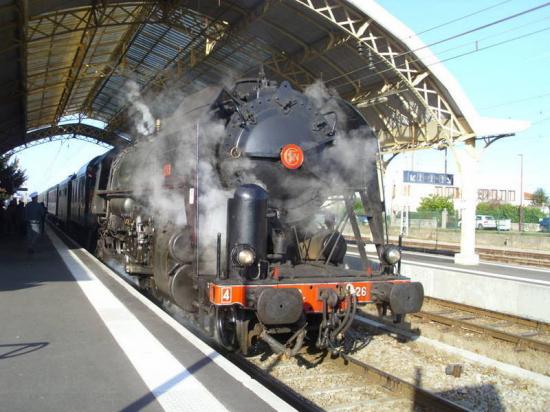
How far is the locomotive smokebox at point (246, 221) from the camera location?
17.5 ft

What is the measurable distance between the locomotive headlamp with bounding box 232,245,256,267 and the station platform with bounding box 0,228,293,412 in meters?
0.88

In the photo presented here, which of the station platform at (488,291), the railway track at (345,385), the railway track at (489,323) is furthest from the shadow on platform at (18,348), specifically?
the station platform at (488,291)

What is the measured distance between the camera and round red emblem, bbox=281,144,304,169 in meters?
6.02

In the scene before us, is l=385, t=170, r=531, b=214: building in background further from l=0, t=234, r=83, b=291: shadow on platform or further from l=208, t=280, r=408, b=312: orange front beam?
l=208, t=280, r=408, b=312: orange front beam

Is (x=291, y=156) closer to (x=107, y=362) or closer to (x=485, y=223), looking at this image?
(x=107, y=362)

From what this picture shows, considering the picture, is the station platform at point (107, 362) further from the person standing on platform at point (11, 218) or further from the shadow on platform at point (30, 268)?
the person standing on platform at point (11, 218)

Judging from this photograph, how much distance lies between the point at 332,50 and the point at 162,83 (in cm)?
779

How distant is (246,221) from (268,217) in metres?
0.72

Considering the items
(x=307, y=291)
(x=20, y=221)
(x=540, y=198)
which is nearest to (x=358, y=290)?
(x=307, y=291)

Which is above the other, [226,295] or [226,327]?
[226,295]

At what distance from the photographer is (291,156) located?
6047 millimetres

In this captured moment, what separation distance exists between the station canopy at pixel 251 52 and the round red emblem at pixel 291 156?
8064mm

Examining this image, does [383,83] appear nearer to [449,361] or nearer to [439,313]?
[439,313]

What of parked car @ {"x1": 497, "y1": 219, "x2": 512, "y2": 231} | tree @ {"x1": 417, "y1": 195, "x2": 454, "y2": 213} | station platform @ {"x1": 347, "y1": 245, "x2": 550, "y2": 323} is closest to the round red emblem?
station platform @ {"x1": 347, "y1": 245, "x2": 550, "y2": 323}
